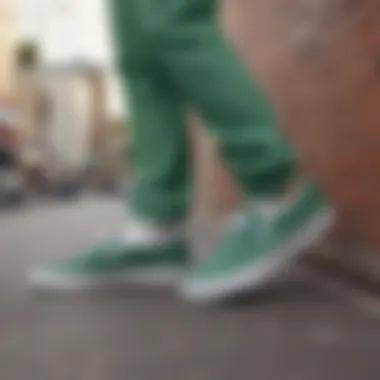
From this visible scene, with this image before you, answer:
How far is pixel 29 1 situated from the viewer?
13.0 ft

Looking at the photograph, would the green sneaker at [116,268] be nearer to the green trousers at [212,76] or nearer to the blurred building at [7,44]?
the green trousers at [212,76]

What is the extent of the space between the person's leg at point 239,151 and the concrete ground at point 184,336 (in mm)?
42

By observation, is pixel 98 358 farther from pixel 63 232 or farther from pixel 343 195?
pixel 63 232

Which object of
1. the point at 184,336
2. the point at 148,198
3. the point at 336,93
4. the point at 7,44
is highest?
the point at 7,44

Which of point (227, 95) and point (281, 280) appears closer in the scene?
point (227, 95)

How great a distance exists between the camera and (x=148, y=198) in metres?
0.91

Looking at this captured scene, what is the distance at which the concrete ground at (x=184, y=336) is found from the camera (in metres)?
0.56

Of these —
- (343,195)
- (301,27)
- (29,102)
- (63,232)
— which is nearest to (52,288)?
(343,195)

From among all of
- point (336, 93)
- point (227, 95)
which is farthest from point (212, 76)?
point (336, 93)

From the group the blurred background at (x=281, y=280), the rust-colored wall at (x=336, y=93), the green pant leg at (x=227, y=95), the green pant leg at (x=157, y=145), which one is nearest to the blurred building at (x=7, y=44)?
the blurred background at (x=281, y=280)

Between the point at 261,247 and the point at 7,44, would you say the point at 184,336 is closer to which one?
the point at 261,247

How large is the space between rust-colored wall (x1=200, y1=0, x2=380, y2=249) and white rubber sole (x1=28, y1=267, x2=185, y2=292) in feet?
0.76

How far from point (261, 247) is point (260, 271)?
25 mm

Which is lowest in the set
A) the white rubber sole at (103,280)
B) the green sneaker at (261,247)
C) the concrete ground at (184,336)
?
the concrete ground at (184,336)
